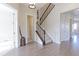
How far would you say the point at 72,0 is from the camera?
3025 millimetres

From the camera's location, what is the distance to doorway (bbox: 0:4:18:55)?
5.27m

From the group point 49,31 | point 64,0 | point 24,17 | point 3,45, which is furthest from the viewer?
point 49,31

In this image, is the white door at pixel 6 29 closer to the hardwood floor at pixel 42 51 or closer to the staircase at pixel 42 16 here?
the hardwood floor at pixel 42 51

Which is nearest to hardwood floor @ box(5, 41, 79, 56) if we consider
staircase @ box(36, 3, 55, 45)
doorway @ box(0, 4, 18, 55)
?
doorway @ box(0, 4, 18, 55)

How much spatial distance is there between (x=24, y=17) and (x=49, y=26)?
85.0 inches

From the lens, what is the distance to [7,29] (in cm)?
568

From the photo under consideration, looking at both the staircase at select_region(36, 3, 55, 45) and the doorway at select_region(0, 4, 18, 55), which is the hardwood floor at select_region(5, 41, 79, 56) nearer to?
the doorway at select_region(0, 4, 18, 55)

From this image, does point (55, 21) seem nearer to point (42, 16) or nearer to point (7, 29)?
point (42, 16)

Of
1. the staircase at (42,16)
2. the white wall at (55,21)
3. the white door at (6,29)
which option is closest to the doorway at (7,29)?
the white door at (6,29)

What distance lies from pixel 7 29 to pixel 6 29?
0.09m

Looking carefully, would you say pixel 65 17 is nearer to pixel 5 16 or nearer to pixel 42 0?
pixel 5 16

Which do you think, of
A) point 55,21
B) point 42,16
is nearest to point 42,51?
point 55,21

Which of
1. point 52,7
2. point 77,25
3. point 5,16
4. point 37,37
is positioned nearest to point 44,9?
point 52,7

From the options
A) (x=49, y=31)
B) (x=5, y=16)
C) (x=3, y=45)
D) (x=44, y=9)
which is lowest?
(x=3, y=45)
